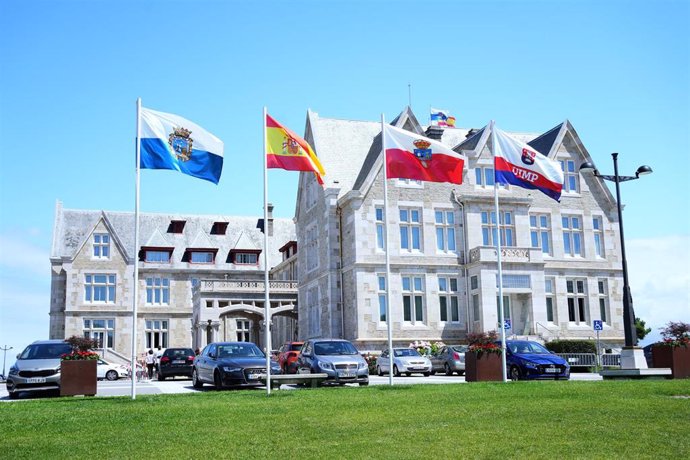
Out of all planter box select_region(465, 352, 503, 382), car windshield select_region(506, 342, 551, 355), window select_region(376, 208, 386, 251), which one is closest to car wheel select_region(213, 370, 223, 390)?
planter box select_region(465, 352, 503, 382)

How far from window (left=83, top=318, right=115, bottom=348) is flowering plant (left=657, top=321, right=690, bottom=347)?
46746mm

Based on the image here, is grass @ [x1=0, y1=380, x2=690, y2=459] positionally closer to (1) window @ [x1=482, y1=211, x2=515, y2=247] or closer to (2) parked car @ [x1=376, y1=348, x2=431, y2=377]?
(2) parked car @ [x1=376, y1=348, x2=431, y2=377]

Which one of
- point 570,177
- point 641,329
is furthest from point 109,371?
point 641,329

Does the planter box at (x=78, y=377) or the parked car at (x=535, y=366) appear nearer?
the planter box at (x=78, y=377)

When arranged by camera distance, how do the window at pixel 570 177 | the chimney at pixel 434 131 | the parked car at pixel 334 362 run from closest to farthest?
the parked car at pixel 334 362
the window at pixel 570 177
the chimney at pixel 434 131

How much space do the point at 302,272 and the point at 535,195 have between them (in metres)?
15.9

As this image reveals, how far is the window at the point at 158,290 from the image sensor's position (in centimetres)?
6266

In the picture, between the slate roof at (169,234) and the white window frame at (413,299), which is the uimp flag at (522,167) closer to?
the white window frame at (413,299)

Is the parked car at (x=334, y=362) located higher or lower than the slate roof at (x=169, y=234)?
lower

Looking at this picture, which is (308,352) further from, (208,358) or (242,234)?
(242,234)

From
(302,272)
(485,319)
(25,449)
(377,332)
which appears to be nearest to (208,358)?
(25,449)

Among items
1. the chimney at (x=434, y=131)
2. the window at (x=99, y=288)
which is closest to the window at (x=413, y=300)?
the chimney at (x=434, y=131)

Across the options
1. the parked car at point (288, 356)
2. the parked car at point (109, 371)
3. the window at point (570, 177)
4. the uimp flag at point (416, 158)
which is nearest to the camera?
the uimp flag at point (416, 158)

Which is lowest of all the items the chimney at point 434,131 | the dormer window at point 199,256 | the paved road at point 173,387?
the paved road at point 173,387
